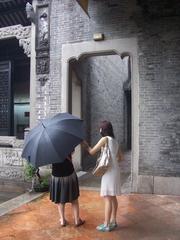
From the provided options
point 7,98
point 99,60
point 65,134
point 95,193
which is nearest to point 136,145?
point 95,193

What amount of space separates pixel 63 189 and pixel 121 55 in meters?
4.47

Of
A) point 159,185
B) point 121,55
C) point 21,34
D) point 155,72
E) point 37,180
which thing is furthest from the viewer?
point 21,34

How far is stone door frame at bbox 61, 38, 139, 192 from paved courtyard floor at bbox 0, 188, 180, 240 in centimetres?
110

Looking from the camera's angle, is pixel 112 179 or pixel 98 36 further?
pixel 98 36

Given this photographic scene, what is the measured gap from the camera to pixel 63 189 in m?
5.20

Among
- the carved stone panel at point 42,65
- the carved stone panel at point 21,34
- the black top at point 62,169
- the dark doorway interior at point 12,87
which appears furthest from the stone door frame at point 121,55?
the black top at point 62,169

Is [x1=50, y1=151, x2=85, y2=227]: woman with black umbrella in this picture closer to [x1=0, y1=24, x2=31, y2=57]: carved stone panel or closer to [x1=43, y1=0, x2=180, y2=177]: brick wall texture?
[x1=43, y1=0, x2=180, y2=177]: brick wall texture

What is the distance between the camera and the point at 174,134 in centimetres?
789

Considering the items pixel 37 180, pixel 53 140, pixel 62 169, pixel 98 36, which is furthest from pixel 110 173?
pixel 98 36

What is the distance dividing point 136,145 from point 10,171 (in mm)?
4141

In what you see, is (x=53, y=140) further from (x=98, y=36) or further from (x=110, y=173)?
(x=98, y=36)

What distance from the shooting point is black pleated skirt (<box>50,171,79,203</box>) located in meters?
5.19

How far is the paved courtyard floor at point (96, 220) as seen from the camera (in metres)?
5.12

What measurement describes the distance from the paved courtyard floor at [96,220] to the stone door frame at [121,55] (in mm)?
1101
